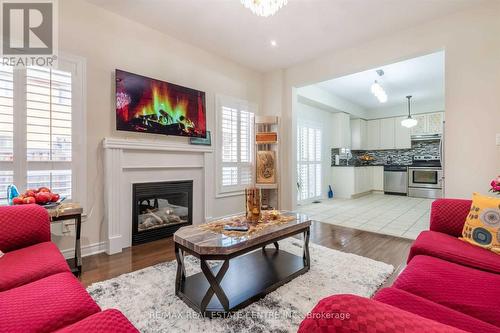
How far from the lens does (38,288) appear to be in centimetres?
115

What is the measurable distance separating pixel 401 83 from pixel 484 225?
15.5 ft

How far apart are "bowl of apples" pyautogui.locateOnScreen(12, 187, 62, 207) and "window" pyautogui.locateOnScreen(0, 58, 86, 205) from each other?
0.34 m

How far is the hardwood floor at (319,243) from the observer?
2318 mm

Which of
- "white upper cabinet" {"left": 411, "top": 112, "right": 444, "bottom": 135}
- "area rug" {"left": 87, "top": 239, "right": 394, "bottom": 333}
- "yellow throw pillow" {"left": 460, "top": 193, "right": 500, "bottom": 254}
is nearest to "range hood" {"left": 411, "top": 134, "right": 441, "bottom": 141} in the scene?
"white upper cabinet" {"left": 411, "top": 112, "right": 444, "bottom": 135}

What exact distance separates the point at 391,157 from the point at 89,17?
8592 millimetres

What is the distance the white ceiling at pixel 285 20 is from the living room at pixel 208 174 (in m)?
0.02

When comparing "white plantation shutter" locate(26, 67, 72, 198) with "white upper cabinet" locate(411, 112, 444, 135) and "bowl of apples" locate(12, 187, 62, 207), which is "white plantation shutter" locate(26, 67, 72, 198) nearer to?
"bowl of apples" locate(12, 187, 62, 207)

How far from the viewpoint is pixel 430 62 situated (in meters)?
4.27

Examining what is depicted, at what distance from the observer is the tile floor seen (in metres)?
3.80

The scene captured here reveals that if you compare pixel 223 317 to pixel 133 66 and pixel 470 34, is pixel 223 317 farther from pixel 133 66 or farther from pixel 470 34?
pixel 470 34

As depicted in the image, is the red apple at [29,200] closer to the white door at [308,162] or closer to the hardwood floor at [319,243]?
the hardwood floor at [319,243]

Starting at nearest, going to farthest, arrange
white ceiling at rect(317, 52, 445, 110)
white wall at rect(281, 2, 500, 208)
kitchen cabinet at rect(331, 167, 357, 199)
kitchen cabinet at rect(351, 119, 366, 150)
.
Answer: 1. white wall at rect(281, 2, 500, 208)
2. white ceiling at rect(317, 52, 445, 110)
3. kitchen cabinet at rect(331, 167, 357, 199)
4. kitchen cabinet at rect(351, 119, 366, 150)

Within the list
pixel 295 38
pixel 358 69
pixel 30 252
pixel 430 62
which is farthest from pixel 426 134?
pixel 30 252

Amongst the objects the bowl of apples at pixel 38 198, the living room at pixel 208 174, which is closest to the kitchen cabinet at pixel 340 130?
the living room at pixel 208 174
